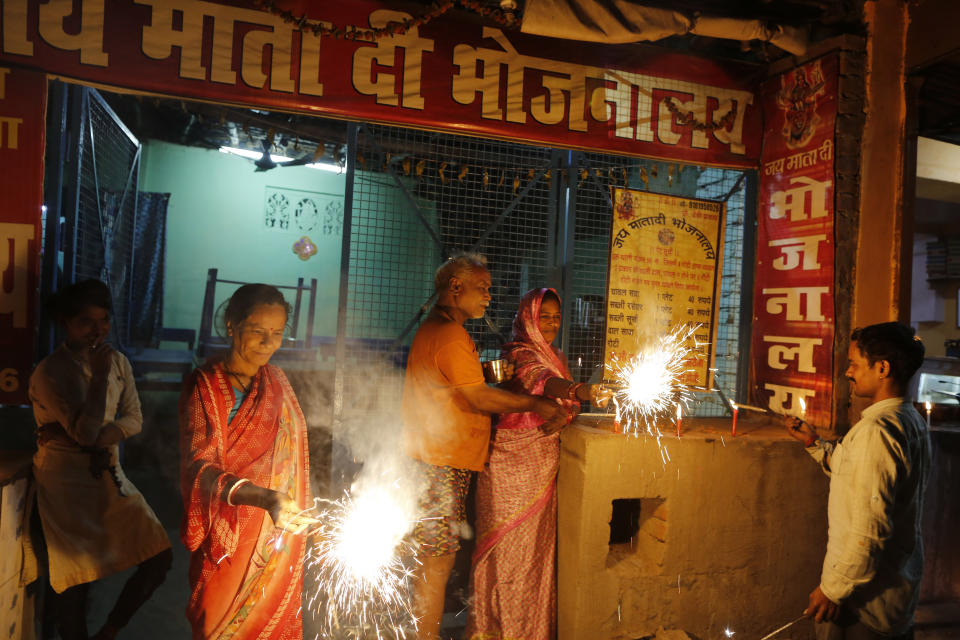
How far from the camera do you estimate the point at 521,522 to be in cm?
334

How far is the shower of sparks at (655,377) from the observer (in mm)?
3881

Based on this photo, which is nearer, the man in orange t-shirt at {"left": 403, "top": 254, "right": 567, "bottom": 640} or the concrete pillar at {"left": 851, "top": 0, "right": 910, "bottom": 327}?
the man in orange t-shirt at {"left": 403, "top": 254, "right": 567, "bottom": 640}

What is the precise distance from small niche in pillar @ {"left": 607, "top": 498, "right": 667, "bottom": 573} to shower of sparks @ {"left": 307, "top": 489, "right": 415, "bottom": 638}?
1.33 meters

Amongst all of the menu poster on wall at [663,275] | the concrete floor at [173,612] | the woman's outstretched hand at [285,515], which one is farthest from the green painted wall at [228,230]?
the woman's outstretched hand at [285,515]

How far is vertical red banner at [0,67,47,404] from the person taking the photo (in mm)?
3119

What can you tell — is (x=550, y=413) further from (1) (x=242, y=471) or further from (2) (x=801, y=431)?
(1) (x=242, y=471)

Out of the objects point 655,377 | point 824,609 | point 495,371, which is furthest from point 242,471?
point 655,377

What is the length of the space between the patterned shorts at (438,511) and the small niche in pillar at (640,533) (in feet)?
3.48

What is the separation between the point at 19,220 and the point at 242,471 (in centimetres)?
207

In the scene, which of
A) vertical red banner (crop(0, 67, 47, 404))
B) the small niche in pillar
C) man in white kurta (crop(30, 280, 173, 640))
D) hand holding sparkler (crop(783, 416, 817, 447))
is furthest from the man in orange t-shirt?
vertical red banner (crop(0, 67, 47, 404))

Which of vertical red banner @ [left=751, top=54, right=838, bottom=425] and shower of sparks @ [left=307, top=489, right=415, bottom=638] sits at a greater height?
vertical red banner @ [left=751, top=54, right=838, bottom=425]

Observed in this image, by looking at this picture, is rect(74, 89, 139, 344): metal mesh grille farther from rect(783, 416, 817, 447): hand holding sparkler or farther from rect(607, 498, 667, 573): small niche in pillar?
rect(783, 416, 817, 447): hand holding sparkler

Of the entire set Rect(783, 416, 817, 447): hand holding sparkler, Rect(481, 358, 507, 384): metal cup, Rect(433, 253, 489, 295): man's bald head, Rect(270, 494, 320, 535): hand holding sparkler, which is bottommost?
Rect(270, 494, 320, 535): hand holding sparkler

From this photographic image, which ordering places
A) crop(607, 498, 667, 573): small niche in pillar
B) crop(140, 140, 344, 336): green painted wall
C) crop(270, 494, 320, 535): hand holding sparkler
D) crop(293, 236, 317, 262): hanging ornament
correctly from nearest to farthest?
crop(270, 494, 320, 535): hand holding sparkler → crop(607, 498, 667, 573): small niche in pillar → crop(140, 140, 344, 336): green painted wall → crop(293, 236, 317, 262): hanging ornament
